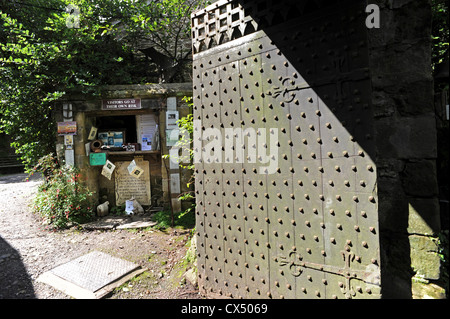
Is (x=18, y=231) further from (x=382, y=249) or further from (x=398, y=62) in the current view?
(x=398, y=62)

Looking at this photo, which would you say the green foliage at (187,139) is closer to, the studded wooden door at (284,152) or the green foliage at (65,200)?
the studded wooden door at (284,152)

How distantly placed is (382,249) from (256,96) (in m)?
1.78

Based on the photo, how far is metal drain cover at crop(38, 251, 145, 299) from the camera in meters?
3.29

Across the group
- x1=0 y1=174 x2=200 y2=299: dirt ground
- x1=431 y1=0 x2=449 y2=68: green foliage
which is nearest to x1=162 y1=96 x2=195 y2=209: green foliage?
x1=0 y1=174 x2=200 y2=299: dirt ground

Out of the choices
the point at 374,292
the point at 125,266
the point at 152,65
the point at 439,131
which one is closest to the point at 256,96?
the point at 439,131

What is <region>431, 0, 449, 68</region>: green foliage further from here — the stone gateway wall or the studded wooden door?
the studded wooden door

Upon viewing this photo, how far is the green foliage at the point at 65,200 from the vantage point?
589 cm

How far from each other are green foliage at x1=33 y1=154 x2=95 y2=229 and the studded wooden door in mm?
4281

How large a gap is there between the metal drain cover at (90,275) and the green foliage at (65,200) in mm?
2097

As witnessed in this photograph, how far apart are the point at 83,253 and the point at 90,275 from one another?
100cm

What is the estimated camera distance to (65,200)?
600cm

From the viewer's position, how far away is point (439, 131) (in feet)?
6.86

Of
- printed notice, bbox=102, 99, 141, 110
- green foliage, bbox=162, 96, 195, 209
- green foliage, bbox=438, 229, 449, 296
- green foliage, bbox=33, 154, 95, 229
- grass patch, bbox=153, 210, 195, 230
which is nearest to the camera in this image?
green foliage, bbox=438, 229, 449, 296

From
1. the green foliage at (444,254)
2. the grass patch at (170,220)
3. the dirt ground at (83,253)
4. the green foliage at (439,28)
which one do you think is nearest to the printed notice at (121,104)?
the grass patch at (170,220)
